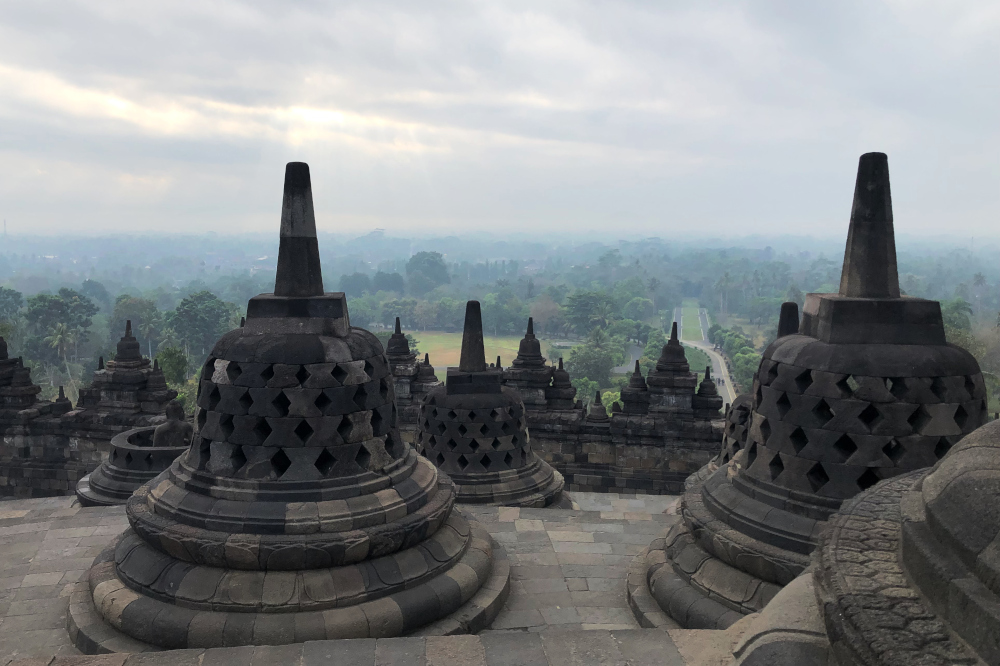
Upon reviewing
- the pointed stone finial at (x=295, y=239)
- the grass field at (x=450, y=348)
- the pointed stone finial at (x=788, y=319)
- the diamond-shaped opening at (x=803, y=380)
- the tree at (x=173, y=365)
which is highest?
the pointed stone finial at (x=295, y=239)

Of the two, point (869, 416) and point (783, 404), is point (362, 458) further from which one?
point (869, 416)

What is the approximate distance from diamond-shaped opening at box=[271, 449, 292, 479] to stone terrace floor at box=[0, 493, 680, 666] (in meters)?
1.88

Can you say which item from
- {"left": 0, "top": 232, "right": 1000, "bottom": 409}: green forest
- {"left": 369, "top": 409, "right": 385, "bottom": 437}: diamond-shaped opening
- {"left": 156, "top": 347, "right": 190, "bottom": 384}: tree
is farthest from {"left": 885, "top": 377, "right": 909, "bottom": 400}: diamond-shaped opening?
{"left": 156, "top": 347, "right": 190, "bottom": 384}: tree

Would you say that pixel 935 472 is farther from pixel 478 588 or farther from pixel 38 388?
pixel 38 388

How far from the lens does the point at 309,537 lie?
510 centimetres

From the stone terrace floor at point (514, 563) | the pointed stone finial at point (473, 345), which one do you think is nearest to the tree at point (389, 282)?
the pointed stone finial at point (473, 345)

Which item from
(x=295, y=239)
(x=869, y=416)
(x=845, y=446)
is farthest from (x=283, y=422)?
(x=869, y=416)

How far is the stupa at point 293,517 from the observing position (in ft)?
16.1

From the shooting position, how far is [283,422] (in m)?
5.40

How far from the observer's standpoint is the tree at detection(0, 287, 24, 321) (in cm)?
7031

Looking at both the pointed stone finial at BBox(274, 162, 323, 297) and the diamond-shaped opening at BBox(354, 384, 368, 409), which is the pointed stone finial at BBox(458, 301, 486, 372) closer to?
the pointed stone finial at BBox(274, 162, 323, 297)

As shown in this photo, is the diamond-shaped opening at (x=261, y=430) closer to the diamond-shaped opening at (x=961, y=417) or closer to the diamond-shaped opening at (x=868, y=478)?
the diamond-shaped opening at (x=868, y=478)

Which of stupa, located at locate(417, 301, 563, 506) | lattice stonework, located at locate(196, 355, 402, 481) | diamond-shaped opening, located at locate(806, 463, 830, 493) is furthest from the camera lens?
stupa, located at locate(417, 301, 563, 506)

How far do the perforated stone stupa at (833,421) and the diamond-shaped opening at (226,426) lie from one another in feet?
12.6
